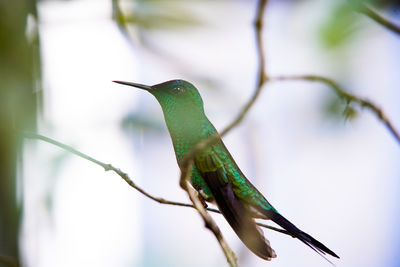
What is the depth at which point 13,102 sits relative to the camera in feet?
6.12

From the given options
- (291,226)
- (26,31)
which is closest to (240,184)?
(291,226)

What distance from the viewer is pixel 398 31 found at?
4.81 feet

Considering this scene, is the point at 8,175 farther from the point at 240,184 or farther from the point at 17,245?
the point at 240,184

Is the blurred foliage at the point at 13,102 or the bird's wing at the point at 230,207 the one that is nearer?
the blurred foliage at the point at 13,102

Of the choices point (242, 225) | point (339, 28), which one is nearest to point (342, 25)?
point (339, 28)

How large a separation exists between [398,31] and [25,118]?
4.13 ft

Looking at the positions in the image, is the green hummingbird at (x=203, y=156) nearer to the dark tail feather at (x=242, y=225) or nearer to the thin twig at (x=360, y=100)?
the dark tail feather at (x=242, y=225)

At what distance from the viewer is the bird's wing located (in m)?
2.03

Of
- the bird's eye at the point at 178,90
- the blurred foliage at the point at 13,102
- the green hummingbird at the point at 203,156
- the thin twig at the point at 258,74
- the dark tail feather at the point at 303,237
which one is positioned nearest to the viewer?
the thin twig at the point at 258,74

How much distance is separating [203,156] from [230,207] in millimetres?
464

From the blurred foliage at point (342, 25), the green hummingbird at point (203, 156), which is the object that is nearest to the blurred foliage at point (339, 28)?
the blurred foliage at point (342, 25)

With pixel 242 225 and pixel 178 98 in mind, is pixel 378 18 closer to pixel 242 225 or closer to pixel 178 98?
pixel 242 225

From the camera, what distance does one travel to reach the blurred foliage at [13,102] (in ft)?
6.11

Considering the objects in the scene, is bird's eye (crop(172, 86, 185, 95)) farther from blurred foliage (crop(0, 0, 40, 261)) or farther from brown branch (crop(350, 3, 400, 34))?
brown branch (crop(350, 3, 400, 34))
